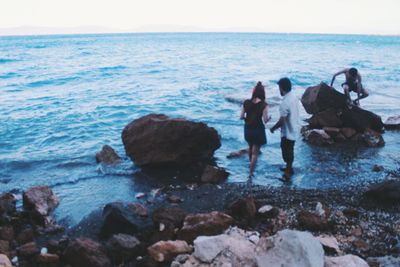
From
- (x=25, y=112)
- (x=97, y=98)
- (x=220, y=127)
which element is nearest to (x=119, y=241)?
(x=220, y=127)

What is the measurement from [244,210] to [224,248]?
4.31ft

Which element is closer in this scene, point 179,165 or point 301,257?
point 301,257

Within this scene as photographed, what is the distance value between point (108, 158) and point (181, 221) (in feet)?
13.7

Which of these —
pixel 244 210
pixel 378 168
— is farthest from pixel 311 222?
pixel 378 168

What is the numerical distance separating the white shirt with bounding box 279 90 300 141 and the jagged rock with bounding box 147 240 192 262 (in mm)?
3729

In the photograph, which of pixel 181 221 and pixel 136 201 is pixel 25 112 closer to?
pixel 136 201

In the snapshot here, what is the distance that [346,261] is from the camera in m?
4.41

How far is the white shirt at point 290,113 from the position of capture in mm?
7417

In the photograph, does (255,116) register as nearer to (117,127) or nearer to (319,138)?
(319,138)

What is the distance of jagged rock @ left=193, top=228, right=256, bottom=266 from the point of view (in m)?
4.47

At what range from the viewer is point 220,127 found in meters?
12.9

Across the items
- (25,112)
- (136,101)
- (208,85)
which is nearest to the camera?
(25,112)

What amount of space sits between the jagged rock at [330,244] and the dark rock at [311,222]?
296 mm

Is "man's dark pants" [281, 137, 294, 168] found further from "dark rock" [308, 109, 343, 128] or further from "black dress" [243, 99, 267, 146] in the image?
"dark rock" [308, 109, 343, 128]
